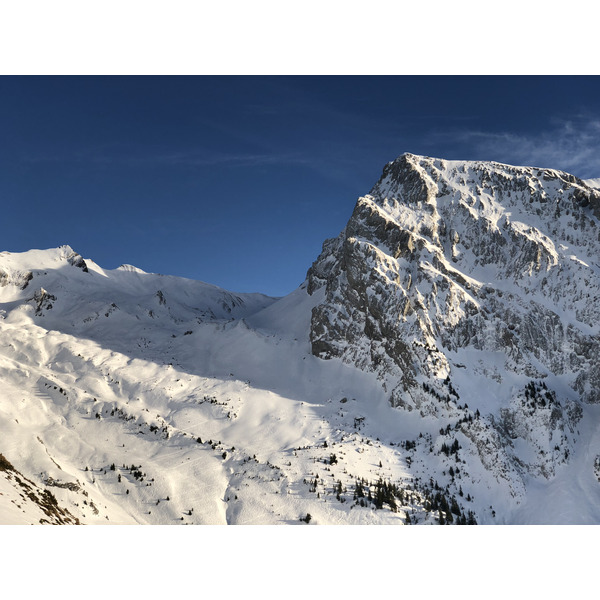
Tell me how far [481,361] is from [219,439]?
75697 mm

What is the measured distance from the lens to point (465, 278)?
14812cm

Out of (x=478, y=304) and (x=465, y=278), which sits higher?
(x=465, y=278)

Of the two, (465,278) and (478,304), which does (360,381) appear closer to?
(478,304)

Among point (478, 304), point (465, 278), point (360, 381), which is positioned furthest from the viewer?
point (465, 278)

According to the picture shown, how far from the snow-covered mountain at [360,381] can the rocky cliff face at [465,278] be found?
621mm

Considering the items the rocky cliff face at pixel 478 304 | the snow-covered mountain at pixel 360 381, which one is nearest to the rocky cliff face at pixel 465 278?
the rocky cliff face at pixel 478 304

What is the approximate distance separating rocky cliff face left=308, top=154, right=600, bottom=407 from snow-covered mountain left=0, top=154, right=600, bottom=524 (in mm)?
621

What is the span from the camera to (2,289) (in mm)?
178875

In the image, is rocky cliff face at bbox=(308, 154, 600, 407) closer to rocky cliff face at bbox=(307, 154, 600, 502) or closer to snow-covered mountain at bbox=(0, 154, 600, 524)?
rocky cliff face at bbox=(307, 154, 600, 502)

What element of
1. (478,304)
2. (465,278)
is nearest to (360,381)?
(478,304)

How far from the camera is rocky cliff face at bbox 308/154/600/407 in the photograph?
418 ft

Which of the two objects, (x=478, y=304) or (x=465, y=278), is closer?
(x=478, y=304)

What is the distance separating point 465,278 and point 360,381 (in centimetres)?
5172

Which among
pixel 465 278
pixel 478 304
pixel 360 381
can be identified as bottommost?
pixel 360 381
